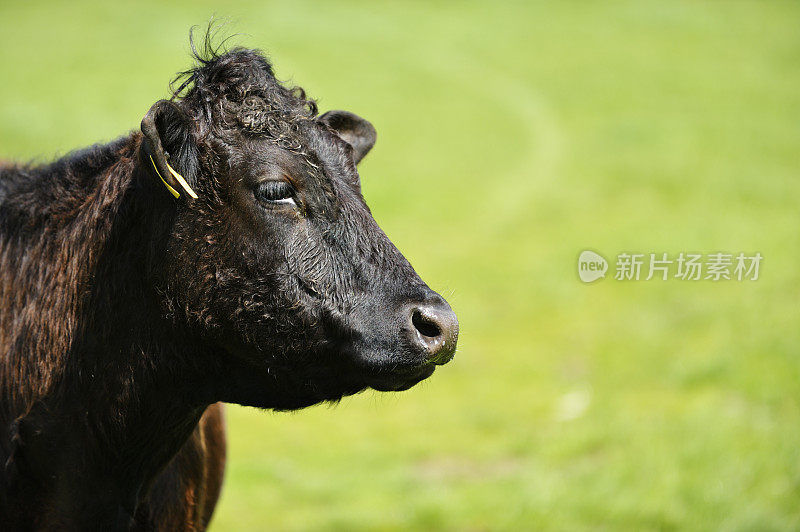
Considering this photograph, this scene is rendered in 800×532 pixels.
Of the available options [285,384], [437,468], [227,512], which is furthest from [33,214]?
[437,468]

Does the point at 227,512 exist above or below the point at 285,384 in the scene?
above

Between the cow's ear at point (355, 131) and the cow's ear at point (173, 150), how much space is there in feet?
2.72

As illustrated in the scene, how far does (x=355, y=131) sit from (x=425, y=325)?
4.43 ft

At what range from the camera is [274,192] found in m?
3.61

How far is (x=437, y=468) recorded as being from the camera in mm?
9508

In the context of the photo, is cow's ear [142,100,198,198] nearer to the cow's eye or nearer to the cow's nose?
the cow's eye

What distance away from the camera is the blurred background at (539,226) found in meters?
8.76

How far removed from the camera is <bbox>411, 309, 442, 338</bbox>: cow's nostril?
3.46 meters

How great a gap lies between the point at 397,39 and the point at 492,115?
5077 mm

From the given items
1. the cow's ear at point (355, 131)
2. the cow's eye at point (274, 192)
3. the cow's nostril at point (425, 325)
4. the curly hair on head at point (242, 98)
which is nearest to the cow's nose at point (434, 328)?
the cow's nostril at point (425, 325)

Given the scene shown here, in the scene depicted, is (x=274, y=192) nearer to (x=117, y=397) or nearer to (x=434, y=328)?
(x=434, y=328)

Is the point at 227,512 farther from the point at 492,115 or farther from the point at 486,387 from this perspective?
the point at 492,115

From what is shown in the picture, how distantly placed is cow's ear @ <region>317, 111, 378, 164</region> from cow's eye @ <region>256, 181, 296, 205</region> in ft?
2.48

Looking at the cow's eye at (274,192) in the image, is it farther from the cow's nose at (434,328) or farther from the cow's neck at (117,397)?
the cow's nose at (434,328)
